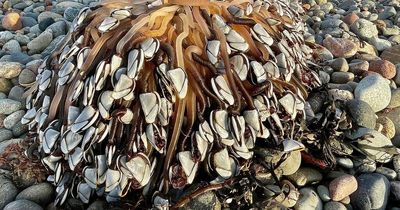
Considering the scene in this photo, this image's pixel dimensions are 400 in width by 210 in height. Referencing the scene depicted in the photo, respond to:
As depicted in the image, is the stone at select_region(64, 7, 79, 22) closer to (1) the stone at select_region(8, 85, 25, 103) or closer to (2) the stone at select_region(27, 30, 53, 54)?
(2) the stone at select_region(27, 30, 53, 54)

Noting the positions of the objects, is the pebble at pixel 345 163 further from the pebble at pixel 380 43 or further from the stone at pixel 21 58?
the stone at pixel 21 58

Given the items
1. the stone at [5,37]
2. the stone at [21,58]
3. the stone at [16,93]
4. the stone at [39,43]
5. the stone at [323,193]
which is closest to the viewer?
the stone at [323,193]

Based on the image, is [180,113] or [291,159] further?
[291,159]

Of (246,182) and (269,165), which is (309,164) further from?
(246,182)

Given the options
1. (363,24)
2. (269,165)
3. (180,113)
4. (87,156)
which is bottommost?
(363,24)

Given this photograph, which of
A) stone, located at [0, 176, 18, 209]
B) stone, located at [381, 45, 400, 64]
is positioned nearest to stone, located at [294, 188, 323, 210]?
stone, located at [0, 176, 18, 209]

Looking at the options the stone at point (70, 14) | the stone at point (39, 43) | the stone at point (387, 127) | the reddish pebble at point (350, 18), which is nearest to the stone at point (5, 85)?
the stone at point (39, 43)

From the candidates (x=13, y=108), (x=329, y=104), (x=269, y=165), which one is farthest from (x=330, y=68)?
(x=13, y=108)
